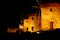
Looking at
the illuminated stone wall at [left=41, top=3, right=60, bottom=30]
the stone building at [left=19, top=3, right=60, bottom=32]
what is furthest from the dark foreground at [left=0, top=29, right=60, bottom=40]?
the illuminated stone wall at [left=41, top=3, right=60, bottom=30]

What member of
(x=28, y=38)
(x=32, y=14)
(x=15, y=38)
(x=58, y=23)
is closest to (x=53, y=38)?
(x=28, y=38)

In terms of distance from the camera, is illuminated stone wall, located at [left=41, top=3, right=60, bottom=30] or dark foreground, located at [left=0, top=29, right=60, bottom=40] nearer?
dark foreground, located at [left=0, top=29, right=60, bottom=40]

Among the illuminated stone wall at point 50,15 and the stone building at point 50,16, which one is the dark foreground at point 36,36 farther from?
the illuminated stone wall at point 50,15

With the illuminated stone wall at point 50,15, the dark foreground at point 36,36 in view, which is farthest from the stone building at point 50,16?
the dark foreground at point 36,36

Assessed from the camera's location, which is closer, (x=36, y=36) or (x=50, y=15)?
(x=36, y=36)

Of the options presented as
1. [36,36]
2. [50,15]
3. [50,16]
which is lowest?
[36,36]

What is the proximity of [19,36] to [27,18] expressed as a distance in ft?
65.8

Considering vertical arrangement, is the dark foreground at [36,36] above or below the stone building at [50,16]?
below

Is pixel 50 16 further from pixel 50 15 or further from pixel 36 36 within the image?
pixel 36 36

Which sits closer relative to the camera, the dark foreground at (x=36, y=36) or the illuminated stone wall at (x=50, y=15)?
the dark foreground at (x=36, y=36)

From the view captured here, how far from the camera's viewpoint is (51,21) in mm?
25250

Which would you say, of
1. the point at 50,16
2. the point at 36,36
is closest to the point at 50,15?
the point at 50,16

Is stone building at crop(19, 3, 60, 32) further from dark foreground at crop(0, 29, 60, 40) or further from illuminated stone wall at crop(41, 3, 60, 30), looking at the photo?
dark foreground at crop(0, 29, 60, 40)

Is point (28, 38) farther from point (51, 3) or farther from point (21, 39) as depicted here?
point (51, 3)
